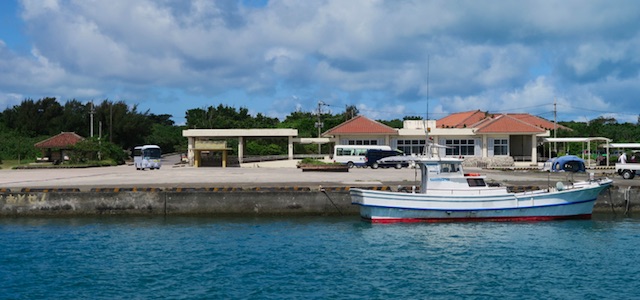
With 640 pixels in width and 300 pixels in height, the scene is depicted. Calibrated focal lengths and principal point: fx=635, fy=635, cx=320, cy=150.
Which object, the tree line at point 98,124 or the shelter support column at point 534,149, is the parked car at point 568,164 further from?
the tree line at point 98,124

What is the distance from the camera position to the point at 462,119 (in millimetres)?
87125

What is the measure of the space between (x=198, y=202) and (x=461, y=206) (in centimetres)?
1211

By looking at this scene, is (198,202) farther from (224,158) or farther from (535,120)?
(535,120)

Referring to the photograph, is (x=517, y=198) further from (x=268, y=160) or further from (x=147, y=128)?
(x=147, y=128)

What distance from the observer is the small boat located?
27016 millimetres

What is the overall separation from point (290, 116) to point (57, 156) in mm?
47826

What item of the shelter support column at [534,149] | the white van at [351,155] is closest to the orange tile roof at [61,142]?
the white van at [351,155]

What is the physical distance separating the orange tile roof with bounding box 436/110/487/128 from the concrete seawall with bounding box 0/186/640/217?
50.8 m

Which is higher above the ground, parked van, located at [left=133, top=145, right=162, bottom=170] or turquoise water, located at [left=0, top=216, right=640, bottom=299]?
parked van, located at [left=133, top=145, right=162, bottom=170]

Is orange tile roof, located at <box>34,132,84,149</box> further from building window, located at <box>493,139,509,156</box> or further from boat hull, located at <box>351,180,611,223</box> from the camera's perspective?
boat hull, located at <box>351,180,611,223</box>

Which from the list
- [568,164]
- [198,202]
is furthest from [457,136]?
[198,202]

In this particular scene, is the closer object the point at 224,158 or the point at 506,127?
the point at 224,158

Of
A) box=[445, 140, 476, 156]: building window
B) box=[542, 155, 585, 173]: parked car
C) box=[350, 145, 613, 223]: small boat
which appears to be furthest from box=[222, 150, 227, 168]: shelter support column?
box=[350, 145, 613, 223]: small boat

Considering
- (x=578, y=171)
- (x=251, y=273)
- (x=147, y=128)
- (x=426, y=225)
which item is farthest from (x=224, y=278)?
(x=147, y=128)
